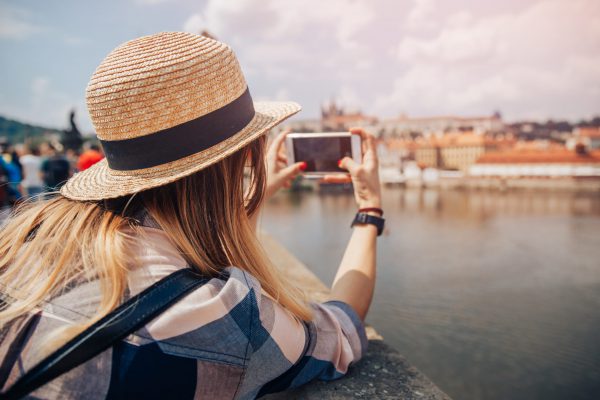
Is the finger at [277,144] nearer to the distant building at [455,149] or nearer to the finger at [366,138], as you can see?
the finger at [366,138]

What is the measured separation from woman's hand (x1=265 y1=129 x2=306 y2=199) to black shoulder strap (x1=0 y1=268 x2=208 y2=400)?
0.55 metres

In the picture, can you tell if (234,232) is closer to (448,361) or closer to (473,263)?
(448,361)

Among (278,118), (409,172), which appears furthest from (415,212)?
(278,118)

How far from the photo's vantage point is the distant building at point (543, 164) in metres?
34.8

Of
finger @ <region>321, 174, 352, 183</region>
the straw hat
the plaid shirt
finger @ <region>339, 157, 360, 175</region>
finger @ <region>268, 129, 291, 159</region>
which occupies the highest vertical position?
the straw hat

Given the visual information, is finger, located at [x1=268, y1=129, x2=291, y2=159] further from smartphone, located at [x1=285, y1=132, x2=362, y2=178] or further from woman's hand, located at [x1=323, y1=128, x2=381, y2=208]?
woman's hand, located at [x1=323, y1=128, x2=381, y2=208]

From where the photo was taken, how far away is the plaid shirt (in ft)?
1.53

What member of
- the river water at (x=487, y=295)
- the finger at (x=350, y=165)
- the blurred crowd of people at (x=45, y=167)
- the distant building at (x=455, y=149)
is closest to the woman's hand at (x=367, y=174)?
the finger at (x=350, y=165)

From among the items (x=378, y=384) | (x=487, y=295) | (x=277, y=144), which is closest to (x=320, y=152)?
(x=277, y=144)

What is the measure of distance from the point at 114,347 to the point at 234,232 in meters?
0.23

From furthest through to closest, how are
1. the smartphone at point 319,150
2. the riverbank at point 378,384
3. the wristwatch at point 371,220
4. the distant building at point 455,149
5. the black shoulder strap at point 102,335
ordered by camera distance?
the distant building at point 455,149 → the smartphone at point 319,150 → the wristwatch at point 371,220 → the riverbank at point 378,384 → the black shoulder strap at point 102,335

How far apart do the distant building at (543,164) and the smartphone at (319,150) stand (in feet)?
125

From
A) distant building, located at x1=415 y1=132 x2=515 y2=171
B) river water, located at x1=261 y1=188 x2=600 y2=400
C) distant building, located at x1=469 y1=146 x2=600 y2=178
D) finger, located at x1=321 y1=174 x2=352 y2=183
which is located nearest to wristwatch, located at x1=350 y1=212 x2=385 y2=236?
finger, located at x1=321 y1=174 x2=352 y2=183

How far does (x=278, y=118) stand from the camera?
71 centimetres
